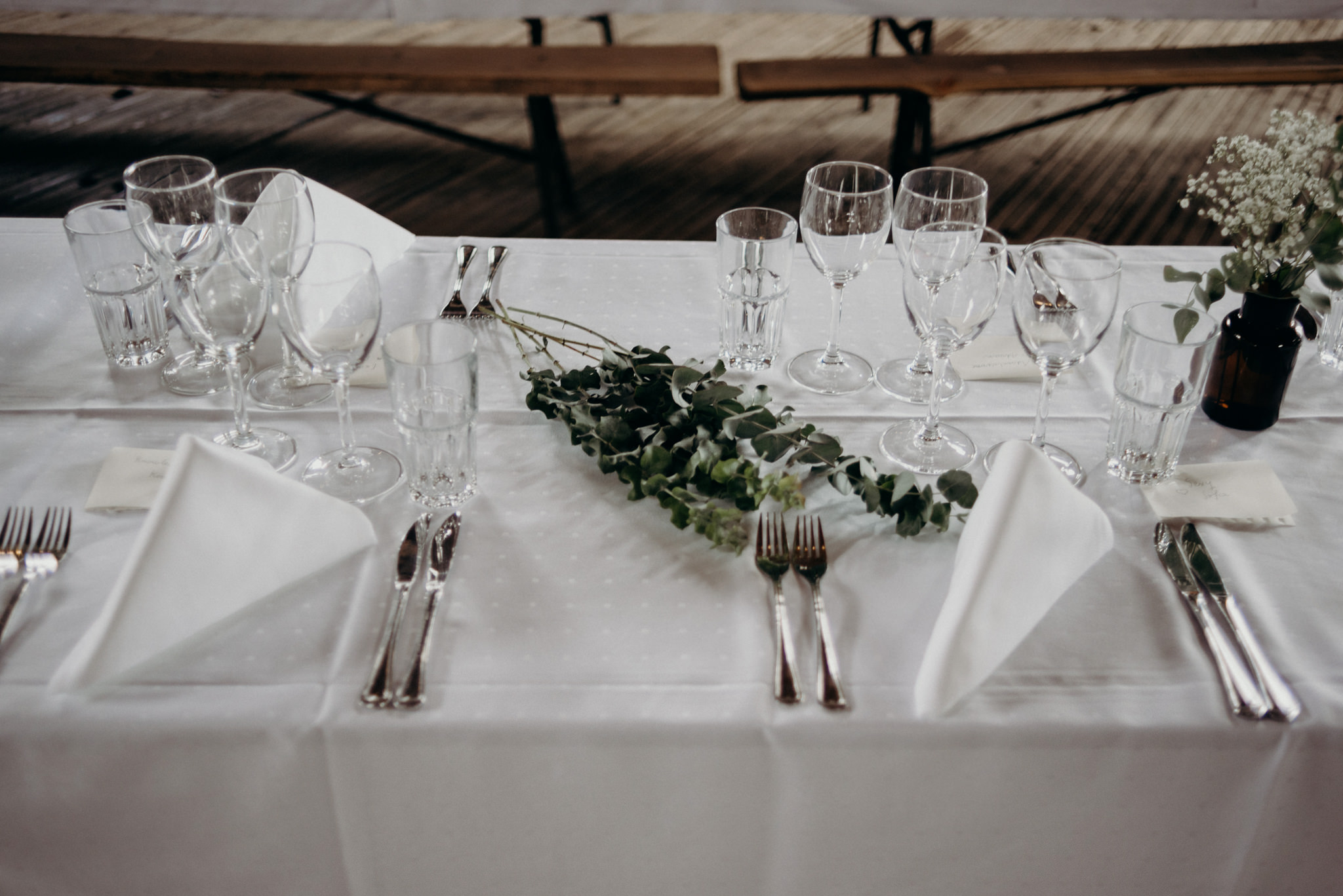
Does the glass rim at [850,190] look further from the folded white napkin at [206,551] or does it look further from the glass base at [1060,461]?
the folded white napkin at [206,551]

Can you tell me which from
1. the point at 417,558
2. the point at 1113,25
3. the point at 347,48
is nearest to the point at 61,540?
the point at 417,558

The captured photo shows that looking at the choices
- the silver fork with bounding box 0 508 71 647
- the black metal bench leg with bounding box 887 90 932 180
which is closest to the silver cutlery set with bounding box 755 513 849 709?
the silver fork with bounding box 0 508 71 647

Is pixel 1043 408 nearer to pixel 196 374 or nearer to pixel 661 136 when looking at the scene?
pixel 196 374

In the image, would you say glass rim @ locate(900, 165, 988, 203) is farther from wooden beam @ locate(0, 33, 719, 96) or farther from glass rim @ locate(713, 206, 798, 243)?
wooden beam @ locate(0, 33, 719, 96)

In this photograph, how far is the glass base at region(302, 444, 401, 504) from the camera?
1061 millimetres

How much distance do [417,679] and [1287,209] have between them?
94cm

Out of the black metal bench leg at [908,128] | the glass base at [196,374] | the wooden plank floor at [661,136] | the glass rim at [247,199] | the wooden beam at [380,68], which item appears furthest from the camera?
the wooden plank floor at [661,136]

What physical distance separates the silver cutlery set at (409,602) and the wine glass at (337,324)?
10cm

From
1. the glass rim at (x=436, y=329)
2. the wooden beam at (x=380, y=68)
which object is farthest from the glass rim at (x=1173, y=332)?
the wooden beam at (x=380, y=68)

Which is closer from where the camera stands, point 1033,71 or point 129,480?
point 129,480

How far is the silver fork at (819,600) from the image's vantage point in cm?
83

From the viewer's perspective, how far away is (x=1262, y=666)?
862mm

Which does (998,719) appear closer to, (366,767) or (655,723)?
(655,723)

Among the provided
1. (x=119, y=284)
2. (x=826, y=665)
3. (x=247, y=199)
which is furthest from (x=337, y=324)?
(x=826, y=665)
